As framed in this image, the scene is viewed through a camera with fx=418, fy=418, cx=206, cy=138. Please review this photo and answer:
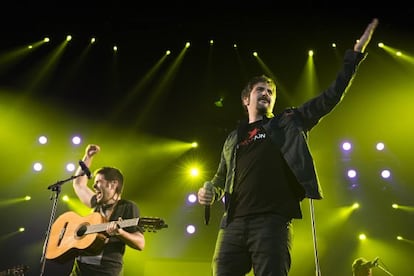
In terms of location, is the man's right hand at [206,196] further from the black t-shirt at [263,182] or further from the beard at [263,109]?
the beard at [263,109]

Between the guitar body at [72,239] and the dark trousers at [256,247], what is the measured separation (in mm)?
1666

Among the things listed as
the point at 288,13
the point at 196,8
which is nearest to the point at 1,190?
the point at 196,8

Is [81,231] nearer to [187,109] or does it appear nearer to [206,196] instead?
[206,196]

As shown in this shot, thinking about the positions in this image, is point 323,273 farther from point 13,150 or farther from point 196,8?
point 13,150

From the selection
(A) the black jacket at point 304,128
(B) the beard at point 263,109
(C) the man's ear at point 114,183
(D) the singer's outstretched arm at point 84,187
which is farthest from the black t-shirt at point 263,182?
(D) the singer's outstretched arm at point 84,187

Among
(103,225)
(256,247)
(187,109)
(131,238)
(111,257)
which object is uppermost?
(187,109)

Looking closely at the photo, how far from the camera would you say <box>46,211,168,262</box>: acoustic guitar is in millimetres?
3650

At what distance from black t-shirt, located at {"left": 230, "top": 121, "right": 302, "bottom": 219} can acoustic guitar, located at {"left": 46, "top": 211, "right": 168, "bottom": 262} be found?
4.78 ft

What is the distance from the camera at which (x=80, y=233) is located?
389cm

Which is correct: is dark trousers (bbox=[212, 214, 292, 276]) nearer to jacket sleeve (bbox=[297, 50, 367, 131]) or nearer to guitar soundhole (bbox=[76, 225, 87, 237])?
jacket sleeve (bbox=[297, 50, 367, 131])

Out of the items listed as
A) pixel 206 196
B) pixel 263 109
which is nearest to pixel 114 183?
pixel 206 196

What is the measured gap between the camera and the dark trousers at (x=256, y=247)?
214 centimetres

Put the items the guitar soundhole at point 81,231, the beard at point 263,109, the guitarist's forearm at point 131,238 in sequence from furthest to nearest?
the guitar soundhole at point 81,231, the guitarist's forearm at point 131,238, the beard at point 263,109

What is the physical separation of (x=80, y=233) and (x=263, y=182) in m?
A: 2.22
